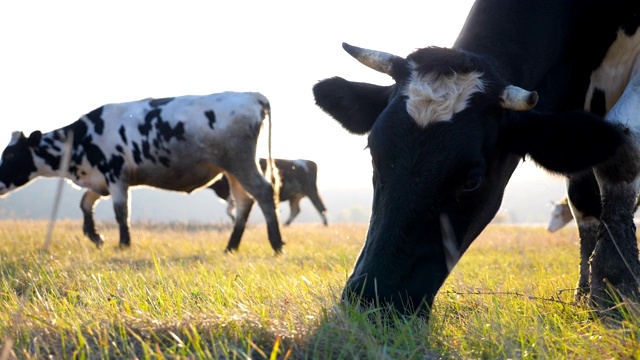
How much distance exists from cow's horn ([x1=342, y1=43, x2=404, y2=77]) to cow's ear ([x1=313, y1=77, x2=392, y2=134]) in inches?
10.8

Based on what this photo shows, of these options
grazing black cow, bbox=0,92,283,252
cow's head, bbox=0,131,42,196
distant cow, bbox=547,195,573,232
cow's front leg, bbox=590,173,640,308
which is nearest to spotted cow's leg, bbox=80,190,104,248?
grazing black cow, bbox=0,92,283,252

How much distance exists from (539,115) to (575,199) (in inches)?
64.1

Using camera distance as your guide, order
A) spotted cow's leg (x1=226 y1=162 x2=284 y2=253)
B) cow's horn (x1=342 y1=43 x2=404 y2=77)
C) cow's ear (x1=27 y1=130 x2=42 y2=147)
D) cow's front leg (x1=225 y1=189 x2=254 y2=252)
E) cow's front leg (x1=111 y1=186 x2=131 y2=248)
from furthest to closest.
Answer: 1. cow's ear (x1=27 y1=130 x2=42 y2=147)
2. cow's front leg (x1=111 y1=186 x2=131 y2=248)
3. cow's front leg (x1=225 y1=189 x2=254 y2=252)
4. spotted cow's leg (x1=226 y1=162 x2=284 y2=253)
5. cow's horn (x1=342 y1=43 x2=404 y2=77)

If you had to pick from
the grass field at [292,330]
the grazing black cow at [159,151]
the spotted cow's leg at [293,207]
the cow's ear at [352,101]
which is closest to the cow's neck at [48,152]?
the grazing black cow at [159,151]

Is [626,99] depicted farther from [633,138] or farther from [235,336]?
[235,336]

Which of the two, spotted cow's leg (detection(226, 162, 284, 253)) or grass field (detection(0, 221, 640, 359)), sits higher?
grass field (detection(0, 221, 640, 359))

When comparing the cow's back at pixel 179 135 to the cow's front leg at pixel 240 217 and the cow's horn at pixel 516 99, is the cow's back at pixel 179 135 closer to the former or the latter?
the cow's front leg at pixel 240 217

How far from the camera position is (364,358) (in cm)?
255

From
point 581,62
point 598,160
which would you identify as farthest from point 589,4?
point 598,160

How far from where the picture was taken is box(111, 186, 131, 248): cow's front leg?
11.5 meters

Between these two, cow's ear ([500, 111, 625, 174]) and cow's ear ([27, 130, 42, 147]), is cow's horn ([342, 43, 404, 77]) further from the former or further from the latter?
cow's ear ([27, 130, 42, 147])

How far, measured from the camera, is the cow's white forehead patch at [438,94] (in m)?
3.76

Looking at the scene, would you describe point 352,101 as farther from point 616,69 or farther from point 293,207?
point 293,207

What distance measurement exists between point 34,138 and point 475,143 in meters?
10.9
